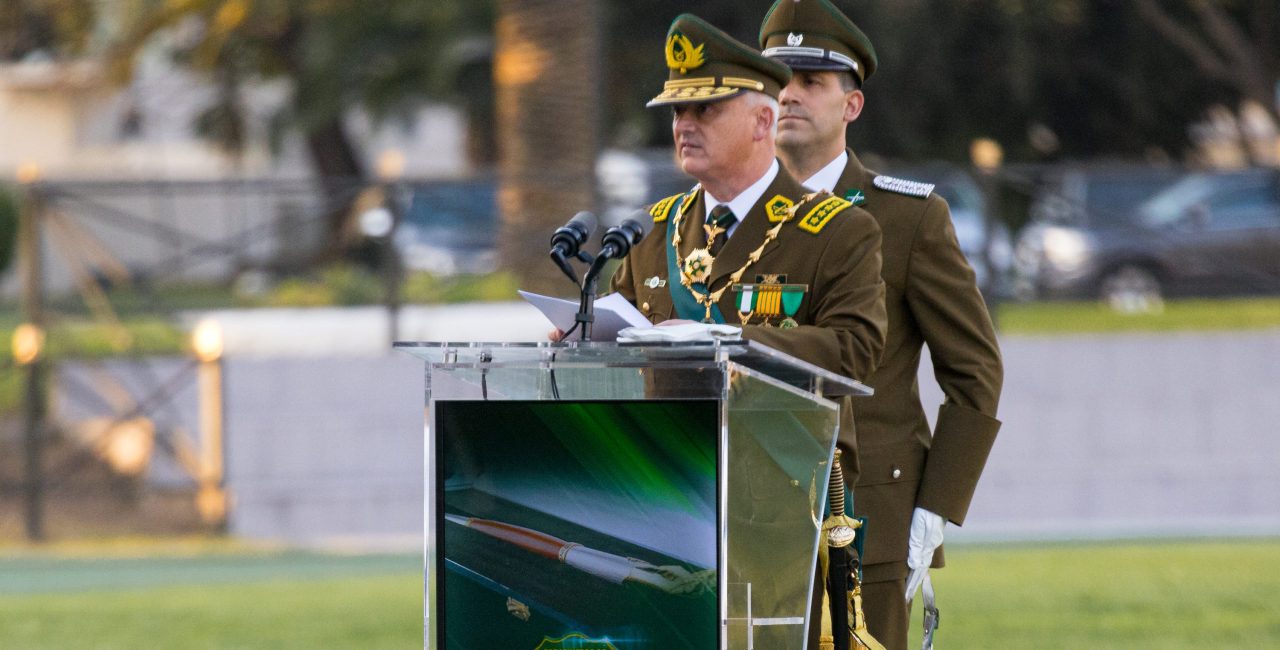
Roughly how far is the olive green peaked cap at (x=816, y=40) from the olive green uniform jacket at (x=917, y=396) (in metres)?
0.30

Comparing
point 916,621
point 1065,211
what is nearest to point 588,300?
point 916,621

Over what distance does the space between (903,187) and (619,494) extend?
130 cm

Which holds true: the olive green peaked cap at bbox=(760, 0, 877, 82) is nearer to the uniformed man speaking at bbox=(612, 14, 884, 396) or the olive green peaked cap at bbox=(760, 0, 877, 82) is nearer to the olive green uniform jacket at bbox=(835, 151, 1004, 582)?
the olive green uniform jacket at bbox=(835, 151, 1004, 582)

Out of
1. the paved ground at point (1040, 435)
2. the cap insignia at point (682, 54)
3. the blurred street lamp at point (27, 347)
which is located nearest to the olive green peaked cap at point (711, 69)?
the cap insignia at point (682, 54)

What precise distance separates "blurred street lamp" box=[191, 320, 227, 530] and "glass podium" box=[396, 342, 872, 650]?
1020 cm

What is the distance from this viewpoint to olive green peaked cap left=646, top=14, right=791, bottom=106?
11.5 ft

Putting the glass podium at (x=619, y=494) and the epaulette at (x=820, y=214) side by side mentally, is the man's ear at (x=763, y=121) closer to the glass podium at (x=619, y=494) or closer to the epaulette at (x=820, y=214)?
the epaulette at (x=820, y=214)

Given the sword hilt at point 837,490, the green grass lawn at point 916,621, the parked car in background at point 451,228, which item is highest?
the parked car in background at point 451,228

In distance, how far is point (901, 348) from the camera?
13.6ft

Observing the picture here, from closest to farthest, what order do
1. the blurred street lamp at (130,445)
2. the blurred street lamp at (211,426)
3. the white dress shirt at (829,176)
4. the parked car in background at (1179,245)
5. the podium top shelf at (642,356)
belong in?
the podium top shelf at (642,356)
the white dress shirt at (829,176)
the blurred street lamp at (211,426)
the blurred street lamp at (130,445)
the parked car in background at (1179,245)

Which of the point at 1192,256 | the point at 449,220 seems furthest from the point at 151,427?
the point at 1192,256

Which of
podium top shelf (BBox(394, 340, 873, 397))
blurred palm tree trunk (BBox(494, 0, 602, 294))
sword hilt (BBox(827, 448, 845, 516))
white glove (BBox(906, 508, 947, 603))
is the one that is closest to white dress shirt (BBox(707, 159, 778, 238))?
sword hilt (BBox(827, 448, 845, 516))

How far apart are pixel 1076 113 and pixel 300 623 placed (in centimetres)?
1577

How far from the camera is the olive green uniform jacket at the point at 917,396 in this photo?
13.4 ft
